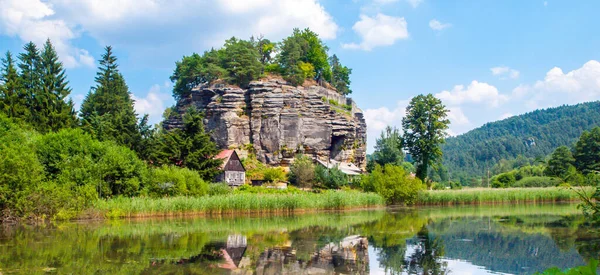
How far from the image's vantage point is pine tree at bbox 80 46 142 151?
148ft

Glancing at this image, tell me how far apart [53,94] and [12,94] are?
161 inches

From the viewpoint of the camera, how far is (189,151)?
42.9 m

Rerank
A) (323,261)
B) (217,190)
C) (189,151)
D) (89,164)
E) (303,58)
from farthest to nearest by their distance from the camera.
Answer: (303,58) < (189,151) < (217,190) < (89,164) < (323,261)

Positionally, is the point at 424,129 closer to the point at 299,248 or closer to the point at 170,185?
the point at 170,185

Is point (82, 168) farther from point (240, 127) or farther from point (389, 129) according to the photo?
point (389, 129)

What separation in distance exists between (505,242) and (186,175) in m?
24.7

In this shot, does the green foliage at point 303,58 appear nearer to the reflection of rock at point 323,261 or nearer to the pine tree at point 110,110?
the pine tree at point 110,110

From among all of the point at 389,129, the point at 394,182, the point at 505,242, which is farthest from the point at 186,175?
the point at 389,129

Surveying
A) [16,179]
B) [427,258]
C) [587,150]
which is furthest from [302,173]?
[427,258]

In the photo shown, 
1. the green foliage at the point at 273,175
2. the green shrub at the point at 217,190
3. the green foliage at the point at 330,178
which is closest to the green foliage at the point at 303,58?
the green foliage at the point at 273,175

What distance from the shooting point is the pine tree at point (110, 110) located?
45094 millimetres

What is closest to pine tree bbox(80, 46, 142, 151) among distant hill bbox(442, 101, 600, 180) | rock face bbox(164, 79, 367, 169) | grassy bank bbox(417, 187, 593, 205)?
rock face bbox(164, 79, 367, 169)

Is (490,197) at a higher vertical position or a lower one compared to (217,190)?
lower

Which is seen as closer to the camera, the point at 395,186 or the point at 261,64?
the point at 395,186
